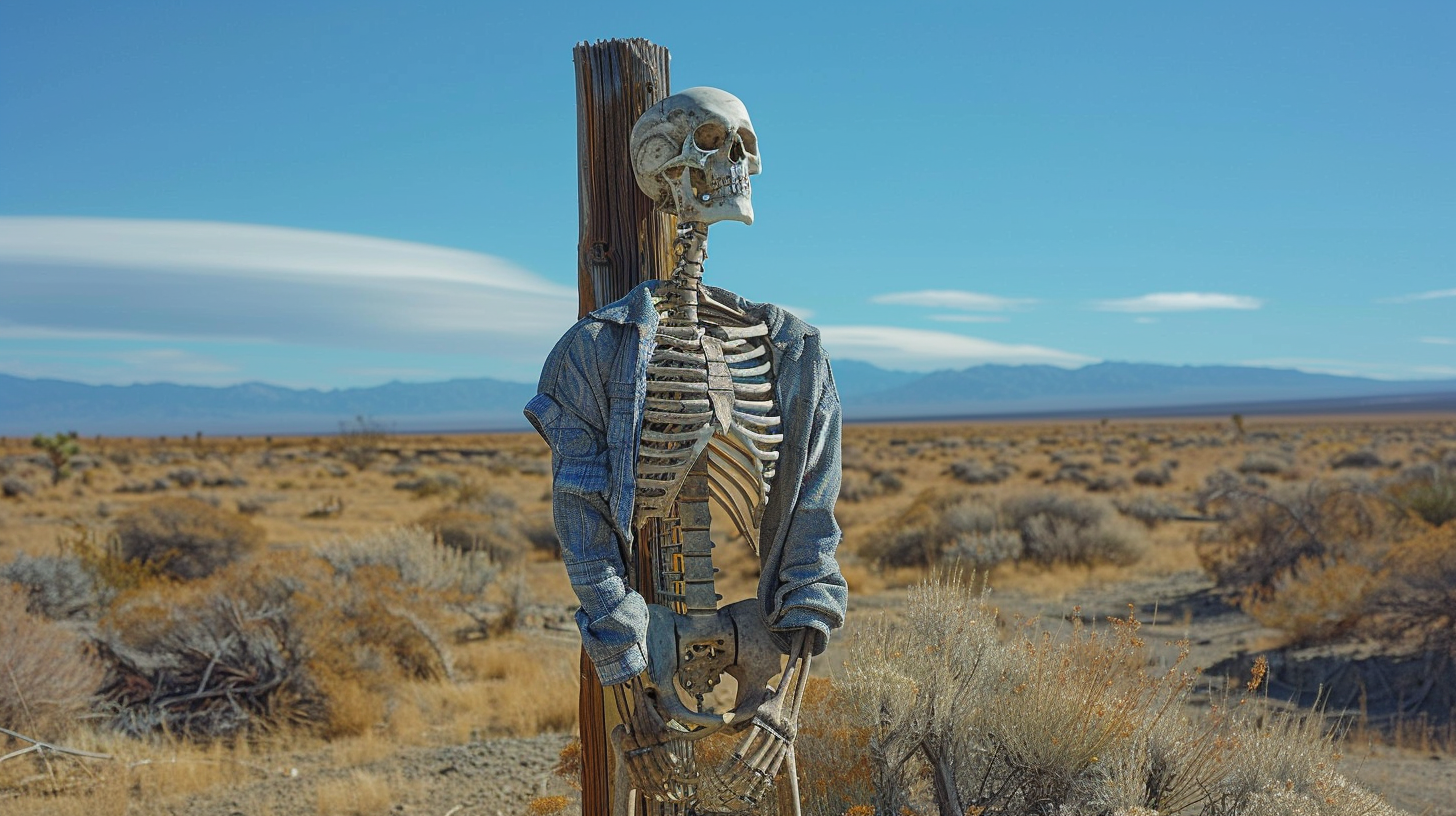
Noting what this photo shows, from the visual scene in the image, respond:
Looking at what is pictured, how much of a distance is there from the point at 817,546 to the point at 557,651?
6923mm

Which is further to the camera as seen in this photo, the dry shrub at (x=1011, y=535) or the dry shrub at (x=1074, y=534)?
the dry shrub at (x=1074, y=534)

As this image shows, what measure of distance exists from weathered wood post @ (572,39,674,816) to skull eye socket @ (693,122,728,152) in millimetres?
905

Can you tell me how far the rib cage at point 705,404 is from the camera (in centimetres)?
328

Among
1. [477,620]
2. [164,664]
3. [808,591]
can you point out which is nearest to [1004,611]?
[477,620]

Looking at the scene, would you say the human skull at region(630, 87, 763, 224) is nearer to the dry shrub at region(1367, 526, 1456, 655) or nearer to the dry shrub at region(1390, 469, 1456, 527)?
the dry shrub at region(1367, 526, 1456, 655)

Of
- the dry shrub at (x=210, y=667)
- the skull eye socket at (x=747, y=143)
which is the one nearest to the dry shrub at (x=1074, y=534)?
the dry shrub at (x=210, y=667)

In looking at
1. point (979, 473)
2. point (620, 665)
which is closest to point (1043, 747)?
point (620, 665)

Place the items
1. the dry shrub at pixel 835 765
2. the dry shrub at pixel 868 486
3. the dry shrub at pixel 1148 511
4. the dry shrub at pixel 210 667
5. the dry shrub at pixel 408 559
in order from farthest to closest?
the dry shrub at pixel 868 486 → the dry shrub at pixel 1148 511 → the dry shrub at pixel 408 559 → the dry shrub at pixel 210 667 → the dry shrub at pixel 835 765

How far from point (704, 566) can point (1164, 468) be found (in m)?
29.3

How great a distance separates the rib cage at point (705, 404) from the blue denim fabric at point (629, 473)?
5cm

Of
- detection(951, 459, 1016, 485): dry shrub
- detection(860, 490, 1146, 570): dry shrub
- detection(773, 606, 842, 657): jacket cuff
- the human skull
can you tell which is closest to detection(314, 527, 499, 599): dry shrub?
detection(860, 490, 1146, 570): dry shrub

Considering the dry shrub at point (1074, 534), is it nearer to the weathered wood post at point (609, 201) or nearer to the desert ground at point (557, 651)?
the desert ground at point (557, 651)

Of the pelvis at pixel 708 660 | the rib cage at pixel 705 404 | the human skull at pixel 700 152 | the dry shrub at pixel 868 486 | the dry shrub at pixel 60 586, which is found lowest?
the dry shrub at pixel 868 486

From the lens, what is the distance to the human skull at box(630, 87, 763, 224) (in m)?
3.25
